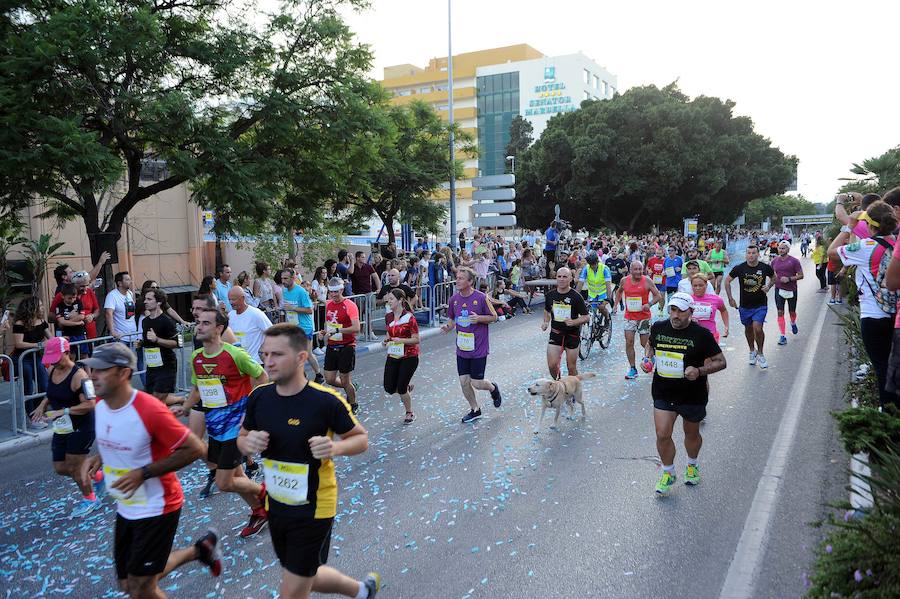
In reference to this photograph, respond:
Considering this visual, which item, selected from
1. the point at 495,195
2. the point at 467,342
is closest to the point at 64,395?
the point at 467,342

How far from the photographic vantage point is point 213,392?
18.4 ft

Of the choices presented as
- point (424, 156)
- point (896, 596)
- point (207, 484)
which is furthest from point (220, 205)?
point (424, 156)

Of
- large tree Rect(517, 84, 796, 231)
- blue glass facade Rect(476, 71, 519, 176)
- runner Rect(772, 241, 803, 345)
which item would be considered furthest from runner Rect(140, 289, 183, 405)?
blue glass facade Rect(476, 71, 519, 176)

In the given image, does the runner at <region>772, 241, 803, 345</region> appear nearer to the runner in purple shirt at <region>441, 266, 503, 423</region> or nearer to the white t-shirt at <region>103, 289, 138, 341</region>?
the runner in purple shirt at <region>441, 266, 503, 423</region>

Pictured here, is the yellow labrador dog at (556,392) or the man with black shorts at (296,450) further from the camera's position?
the yellow labrador dog at (556,392)

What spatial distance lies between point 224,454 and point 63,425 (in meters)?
1.49

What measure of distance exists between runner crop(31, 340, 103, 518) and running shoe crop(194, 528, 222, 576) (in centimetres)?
197

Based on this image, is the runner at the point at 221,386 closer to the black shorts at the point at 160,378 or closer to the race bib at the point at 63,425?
the race bib at the point at 63,425

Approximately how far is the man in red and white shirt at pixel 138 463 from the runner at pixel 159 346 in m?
3.96

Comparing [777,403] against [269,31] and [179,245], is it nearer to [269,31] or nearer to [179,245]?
[269,31]

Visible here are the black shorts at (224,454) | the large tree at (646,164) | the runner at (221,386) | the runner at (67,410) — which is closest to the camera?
the black shorts at (224,454)

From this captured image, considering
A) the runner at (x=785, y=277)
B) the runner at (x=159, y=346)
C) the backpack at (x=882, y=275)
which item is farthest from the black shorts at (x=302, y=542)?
the runner at (x=785, y=277)

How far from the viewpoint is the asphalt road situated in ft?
15.4

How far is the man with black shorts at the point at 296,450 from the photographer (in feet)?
12.0
